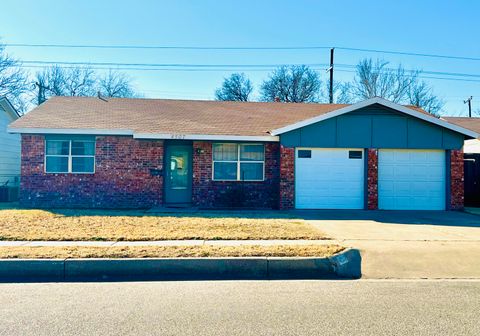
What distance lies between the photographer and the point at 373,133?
13.2 meters

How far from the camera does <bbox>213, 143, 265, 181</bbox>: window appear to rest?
13641 millimetres

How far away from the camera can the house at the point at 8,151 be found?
17156mm

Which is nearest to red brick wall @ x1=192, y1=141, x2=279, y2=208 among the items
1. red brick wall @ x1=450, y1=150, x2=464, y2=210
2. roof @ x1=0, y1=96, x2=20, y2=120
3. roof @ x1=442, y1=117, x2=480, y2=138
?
red brick wall @ x1=450, y1=150, x2=464, y2=210

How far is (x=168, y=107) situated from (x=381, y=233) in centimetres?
1155

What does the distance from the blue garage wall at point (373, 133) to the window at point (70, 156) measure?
7138mm

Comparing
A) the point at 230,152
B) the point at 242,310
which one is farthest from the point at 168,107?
the point at 242,310

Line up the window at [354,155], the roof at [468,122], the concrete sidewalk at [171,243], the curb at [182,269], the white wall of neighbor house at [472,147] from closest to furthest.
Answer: the curb at [182,269]
the concrete sidewalk at [171,243]
the window at [354,155]
the white wall of neighbor house at [472,147]
the roof at [468,122]

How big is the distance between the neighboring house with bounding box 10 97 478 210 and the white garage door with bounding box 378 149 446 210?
0.04 meters

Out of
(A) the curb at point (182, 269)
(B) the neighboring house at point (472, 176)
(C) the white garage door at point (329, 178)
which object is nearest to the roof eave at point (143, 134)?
(C) the white garage door at point (329, 178)

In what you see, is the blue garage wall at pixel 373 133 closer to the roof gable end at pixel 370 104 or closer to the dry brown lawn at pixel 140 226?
the roof gable end at pixel 370 104

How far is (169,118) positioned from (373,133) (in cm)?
803

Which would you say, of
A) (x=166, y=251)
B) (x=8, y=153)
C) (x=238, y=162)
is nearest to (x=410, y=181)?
(x=238, y=162)

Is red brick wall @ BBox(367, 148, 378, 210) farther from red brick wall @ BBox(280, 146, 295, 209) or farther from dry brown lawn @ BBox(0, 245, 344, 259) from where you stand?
dry brown lawn @ BBox(0, 245, 344, 259)

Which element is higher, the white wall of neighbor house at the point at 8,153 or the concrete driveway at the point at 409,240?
the white wall of neighbor house at the point at 8,153
